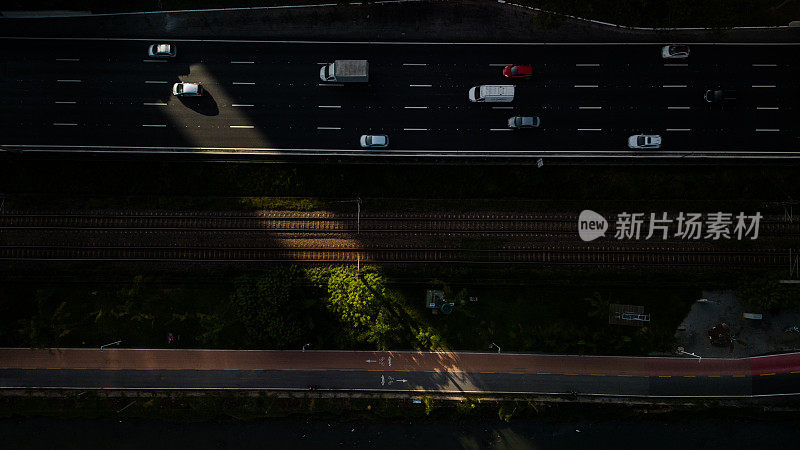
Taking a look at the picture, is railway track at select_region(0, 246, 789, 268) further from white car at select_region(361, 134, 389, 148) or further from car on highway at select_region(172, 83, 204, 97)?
car on highway at select_region(172, 83, 204, 97)

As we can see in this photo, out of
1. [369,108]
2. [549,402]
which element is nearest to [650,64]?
[369,108]

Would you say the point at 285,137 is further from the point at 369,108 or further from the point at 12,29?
the point at 12,29

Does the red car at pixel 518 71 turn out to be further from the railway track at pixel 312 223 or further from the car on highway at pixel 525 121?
the railway track at pixel 312 223

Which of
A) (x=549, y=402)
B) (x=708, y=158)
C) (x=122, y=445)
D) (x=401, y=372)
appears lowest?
(x=122, y=445)

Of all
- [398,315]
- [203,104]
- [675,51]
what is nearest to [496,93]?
[675,51]

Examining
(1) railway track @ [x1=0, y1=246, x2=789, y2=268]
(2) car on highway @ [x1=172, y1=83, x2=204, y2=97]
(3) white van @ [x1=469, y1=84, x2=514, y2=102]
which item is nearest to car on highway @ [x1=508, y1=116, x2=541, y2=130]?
(3) white van @ [x1=469, y1=84, x2=514, y2=102]

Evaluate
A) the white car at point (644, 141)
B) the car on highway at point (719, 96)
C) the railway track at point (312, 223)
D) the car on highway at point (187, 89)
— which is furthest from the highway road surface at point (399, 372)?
the car on highway at point (719, 96)

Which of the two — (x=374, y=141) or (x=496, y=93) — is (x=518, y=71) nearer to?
(x=496, y=93)
